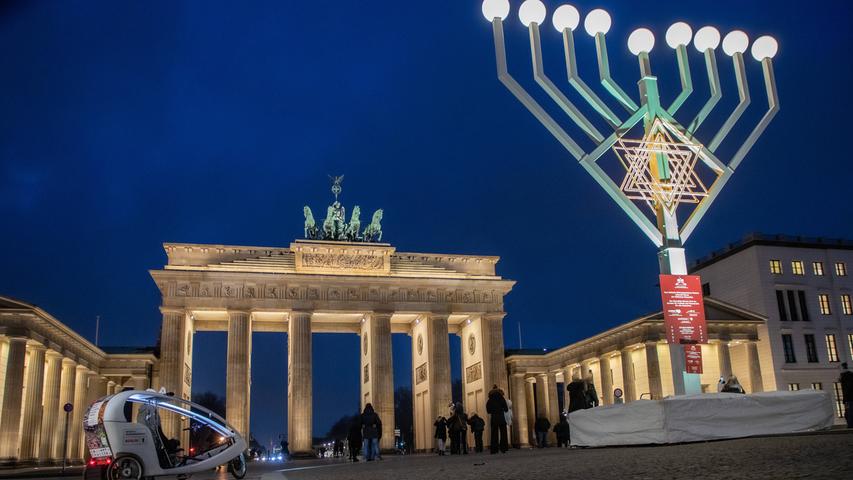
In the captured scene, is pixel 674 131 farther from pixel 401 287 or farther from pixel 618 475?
pixel 401 287

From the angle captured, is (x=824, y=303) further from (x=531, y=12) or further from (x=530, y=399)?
(x=531, y=12)

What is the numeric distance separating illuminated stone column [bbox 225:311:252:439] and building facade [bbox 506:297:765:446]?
1444 centimetres

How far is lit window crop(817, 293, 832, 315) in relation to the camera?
4206 centimetres

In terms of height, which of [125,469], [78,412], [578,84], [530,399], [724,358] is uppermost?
[578,84]

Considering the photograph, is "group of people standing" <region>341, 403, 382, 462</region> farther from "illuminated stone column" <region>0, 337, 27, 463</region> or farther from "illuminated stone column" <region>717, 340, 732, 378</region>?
"illuminated stone column" <region>717, 340, 732, 378</region>

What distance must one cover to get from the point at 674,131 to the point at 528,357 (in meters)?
34.5

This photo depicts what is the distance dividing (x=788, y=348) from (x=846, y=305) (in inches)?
189

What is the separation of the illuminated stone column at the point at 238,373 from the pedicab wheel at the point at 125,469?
25.3 meters

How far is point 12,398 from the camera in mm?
27203

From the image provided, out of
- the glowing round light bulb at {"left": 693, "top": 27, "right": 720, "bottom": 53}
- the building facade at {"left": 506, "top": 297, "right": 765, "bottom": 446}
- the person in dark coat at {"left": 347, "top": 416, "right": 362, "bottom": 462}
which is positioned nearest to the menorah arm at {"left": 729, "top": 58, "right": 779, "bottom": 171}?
the glowing round light bulb at {"left": 693, "top": 27, "right": 720, "bottom": 53}

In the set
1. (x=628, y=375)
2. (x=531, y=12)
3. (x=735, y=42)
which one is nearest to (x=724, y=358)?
(x=628, y=375)

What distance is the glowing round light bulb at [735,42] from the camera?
15.6 m

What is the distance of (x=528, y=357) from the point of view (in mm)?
47938

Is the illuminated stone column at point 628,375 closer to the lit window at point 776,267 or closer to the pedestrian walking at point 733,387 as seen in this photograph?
the lit window at point 776,267
